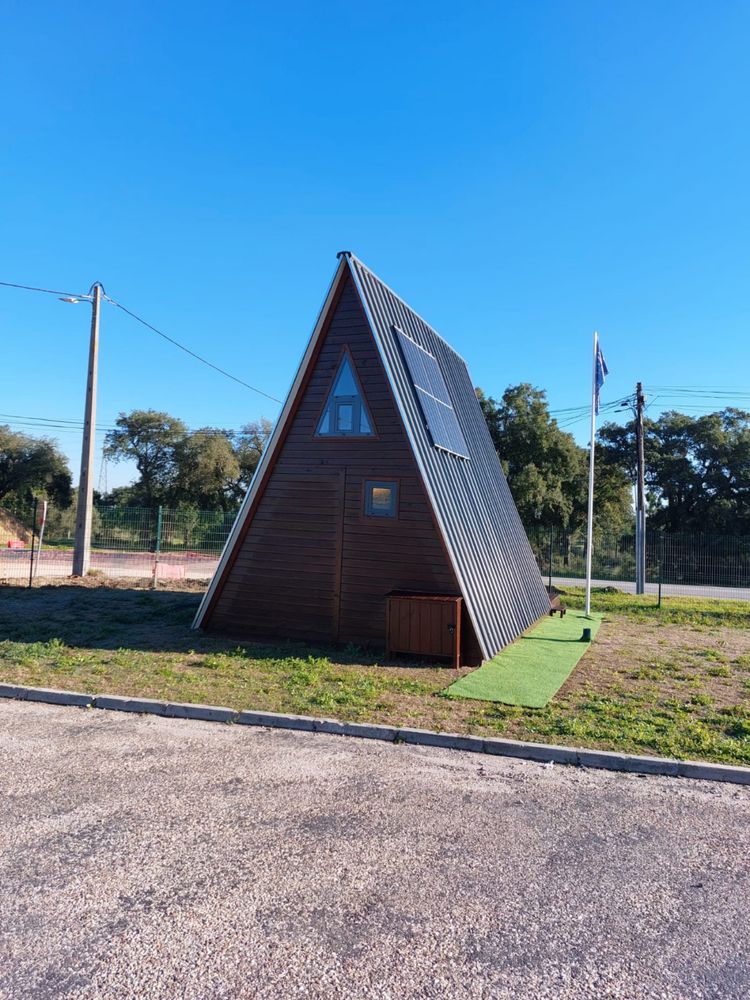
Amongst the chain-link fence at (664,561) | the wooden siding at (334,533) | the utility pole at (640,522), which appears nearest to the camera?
the wooden siding at (334,533)

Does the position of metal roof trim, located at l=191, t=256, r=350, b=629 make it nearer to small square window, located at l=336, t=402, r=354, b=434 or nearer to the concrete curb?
small square window, located at l=336, t=402, r=354, b=434

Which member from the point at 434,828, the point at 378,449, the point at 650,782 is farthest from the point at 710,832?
the point at 378,449

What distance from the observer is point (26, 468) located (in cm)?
4884

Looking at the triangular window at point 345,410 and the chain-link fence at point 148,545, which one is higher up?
the triangular window at point 345,410

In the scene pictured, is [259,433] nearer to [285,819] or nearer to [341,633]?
[341,633]

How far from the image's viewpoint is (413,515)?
423 inches

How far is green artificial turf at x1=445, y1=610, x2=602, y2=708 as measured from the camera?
8188 mm

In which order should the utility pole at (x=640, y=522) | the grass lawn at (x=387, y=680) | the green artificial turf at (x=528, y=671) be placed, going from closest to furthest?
the grass lawn at (x=387, y=680), the green artificial turf at (x=528, y=671), the utility pole at (x=640, y=522)

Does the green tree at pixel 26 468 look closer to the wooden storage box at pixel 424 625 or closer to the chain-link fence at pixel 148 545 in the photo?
the chain-link fence at pixel 148 545

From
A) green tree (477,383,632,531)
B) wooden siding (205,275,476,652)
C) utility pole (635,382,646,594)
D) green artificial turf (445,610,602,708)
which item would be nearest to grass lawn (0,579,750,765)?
green artificial turf (445,610,602,708)

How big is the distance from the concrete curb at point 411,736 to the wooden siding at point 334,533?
401 centimetres

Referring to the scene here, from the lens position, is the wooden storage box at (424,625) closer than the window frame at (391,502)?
Yes

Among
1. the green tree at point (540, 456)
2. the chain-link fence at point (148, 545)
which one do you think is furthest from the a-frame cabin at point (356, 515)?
the green tree at point (540, 456)

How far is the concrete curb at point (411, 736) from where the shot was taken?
228 inches
